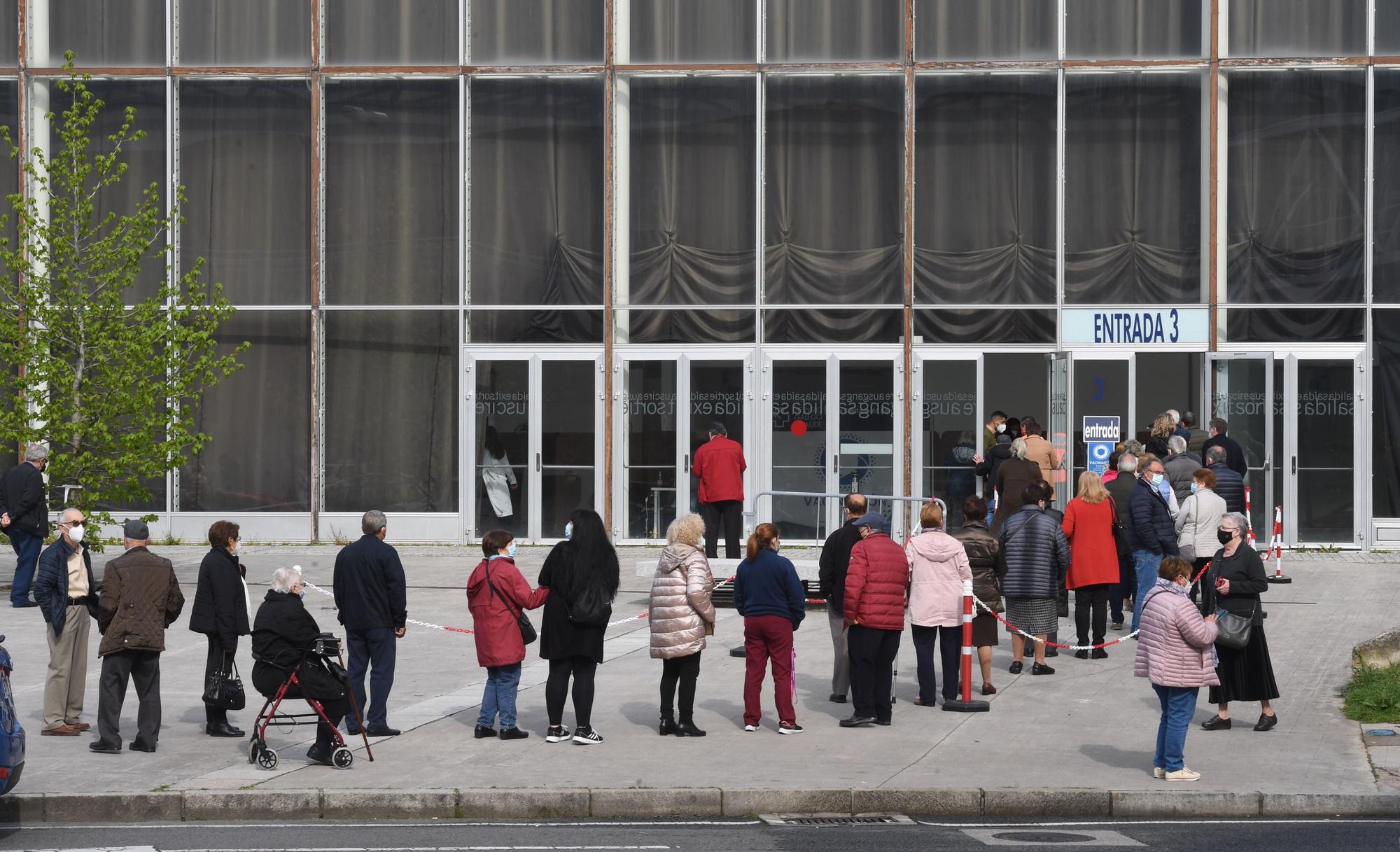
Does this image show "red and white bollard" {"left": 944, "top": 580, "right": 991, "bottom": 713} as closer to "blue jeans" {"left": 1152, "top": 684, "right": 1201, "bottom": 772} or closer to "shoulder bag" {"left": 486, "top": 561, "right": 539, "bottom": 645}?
"blue jeans" {"left": 1152, "top": 684, "right": 1201, "bottom": 772}

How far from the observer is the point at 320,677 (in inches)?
446

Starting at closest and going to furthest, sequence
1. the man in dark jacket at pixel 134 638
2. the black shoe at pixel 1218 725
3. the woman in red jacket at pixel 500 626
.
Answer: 1. the man in dark jacket at pixel 134 638
2. the woman in red jacket at pixel 500 626
3. the black shoe at pixel 1218 725

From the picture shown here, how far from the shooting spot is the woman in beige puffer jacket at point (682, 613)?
12.5 meters

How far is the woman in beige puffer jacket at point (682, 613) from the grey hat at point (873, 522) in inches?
61.5

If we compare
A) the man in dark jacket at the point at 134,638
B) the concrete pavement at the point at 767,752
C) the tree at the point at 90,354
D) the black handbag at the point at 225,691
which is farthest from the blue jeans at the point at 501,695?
the tree at the point at 90,354

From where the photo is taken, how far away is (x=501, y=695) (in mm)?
12398

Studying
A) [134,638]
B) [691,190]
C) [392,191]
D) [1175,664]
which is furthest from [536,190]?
[1175,664]

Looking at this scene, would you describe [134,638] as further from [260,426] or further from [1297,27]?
[1297,27]

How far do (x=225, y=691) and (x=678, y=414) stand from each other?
13814 mm

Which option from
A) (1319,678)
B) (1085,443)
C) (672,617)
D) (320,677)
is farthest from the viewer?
(1085,443)

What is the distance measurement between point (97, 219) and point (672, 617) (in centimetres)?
1690

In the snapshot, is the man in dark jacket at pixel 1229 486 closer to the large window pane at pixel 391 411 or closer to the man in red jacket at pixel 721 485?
the man in red jacket at pixel 721 485

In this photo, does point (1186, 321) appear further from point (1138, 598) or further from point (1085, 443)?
point (1138, 598)

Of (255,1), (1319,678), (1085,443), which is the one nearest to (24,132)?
(255,1)
